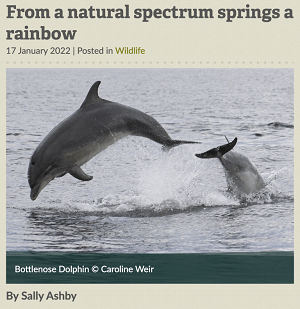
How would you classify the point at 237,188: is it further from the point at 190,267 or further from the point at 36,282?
the point at 36,282

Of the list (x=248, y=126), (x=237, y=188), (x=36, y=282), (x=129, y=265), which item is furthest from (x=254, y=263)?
(x=248, y=126)

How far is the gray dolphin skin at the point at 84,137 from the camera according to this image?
34.3ft

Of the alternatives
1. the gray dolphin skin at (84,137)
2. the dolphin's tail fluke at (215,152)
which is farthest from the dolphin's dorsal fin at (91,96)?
the dolphin's tail fluke at (215,152)

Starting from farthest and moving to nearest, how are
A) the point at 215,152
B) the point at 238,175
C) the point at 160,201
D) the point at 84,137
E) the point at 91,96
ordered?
1. the point at 238,175
2. the point at 215,152
3. the point at 160,201
4. the point at 91,96
5. the point at 84,137

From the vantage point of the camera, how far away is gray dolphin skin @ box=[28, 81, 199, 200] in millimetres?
10469

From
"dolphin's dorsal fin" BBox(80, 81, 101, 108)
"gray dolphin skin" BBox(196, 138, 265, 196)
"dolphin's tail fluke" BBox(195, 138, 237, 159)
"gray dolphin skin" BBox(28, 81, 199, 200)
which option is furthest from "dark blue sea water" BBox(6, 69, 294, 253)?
"dolphin's dorsal fin" BBox(80, 81, 101, 108)

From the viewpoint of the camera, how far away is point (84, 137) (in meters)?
10.8

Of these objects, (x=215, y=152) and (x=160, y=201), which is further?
(x=215, y=152)

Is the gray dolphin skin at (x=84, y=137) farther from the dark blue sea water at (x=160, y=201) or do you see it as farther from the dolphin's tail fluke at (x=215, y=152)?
the dolphin's tail fluke at (x=215, y=152)

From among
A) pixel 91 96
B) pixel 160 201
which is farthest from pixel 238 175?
pixel 91 96

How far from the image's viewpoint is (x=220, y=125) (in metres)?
23.3

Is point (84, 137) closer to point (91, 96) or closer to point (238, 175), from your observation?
point (91, 96)

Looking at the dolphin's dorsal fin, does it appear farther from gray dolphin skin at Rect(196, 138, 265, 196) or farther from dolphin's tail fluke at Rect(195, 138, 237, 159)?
gray dolphin skin at Rect(196, 138, 265, 196)

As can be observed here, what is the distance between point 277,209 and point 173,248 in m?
3.63
